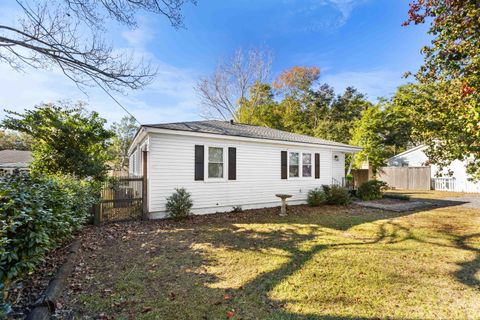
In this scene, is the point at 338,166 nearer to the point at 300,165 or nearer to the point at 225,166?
the point at 300,165

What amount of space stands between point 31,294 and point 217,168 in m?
6.48

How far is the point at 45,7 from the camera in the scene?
188 inches

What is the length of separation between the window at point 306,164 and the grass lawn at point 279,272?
4.71 metres

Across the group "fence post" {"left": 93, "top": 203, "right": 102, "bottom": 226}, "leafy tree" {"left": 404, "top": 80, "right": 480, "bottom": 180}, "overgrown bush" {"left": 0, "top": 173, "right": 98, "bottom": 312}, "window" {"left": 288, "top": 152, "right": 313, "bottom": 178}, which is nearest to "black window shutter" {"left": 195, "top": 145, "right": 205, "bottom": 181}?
"fence post" {"left": 93, "top": 203, "right": 102, "bottom": 226}

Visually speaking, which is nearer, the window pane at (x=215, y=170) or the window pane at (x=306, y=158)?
the window pane at (x=215, y=170)

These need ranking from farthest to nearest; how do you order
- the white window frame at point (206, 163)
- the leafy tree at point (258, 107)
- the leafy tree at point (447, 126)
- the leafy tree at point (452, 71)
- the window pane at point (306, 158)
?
1. the leafy tree at point (258, 107)
2. the window pane at point (306, 158)
3. the white window frame at point (206, 163)
4. the leafy tree at point (447, 126)
5. the leafy tree at point (452, 71)

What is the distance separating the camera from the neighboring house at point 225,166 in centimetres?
783

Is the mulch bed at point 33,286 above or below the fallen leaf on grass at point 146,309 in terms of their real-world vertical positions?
above

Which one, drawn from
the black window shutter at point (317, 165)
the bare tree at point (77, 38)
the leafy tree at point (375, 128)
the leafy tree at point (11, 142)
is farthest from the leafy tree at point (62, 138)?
the leafy tree at point (11, 142)

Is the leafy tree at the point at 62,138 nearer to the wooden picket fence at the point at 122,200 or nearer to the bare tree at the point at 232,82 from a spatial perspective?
the wooden picket fence at the point at 122,200

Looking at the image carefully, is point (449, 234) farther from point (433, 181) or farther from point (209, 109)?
point (209, 109)

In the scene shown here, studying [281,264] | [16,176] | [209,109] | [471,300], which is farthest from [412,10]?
[209,109]

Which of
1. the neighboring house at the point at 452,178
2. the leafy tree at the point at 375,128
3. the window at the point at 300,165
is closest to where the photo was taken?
the window at the point at 300,165

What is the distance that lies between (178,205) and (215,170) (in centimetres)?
205
